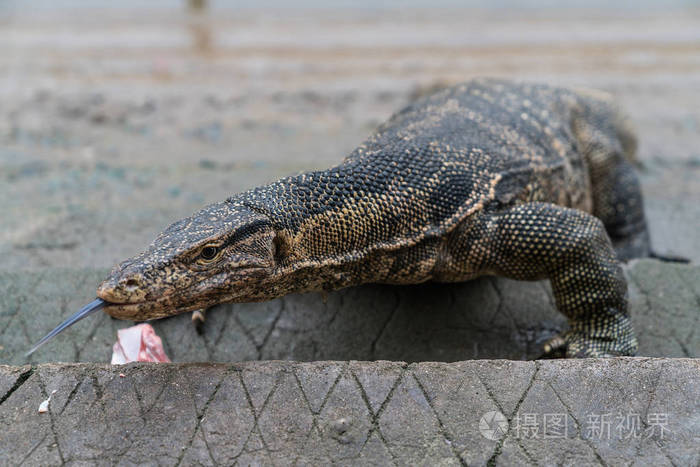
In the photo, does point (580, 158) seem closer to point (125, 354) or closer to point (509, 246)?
point (509, 246)

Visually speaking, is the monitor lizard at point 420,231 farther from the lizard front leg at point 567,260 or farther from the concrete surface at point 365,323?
the concrete surface at point 365,323

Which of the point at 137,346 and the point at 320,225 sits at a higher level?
the point at 320,225

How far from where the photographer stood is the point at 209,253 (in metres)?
2.56

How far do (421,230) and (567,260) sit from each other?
2.53 feet

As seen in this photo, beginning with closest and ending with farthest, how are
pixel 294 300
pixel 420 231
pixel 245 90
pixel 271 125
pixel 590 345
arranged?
pixel 420 231, pixel 590 345, pixel 294 300, pixel 271 125, pixel 245 90

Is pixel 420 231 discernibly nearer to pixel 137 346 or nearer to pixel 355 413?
pixel 355 413

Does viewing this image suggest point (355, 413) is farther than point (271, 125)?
No

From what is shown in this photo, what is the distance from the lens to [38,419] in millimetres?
2389

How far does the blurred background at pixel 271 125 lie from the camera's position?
3.44m

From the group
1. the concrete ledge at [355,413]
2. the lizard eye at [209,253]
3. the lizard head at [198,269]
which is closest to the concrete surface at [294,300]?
the concrete ledge at [355,413]

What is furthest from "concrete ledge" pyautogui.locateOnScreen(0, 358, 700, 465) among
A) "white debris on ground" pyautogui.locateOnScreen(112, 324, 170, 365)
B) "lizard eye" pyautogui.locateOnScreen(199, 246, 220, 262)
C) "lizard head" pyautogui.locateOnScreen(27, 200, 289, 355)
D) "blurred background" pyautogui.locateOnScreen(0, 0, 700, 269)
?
"blurred background" pyautogui.locateOnScreen(0, 0, 700, 269)

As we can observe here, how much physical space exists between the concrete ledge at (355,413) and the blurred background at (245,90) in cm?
183

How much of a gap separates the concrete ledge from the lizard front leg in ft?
2.48

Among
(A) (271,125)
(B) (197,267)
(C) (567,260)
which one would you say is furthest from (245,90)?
(B) (197,267)
